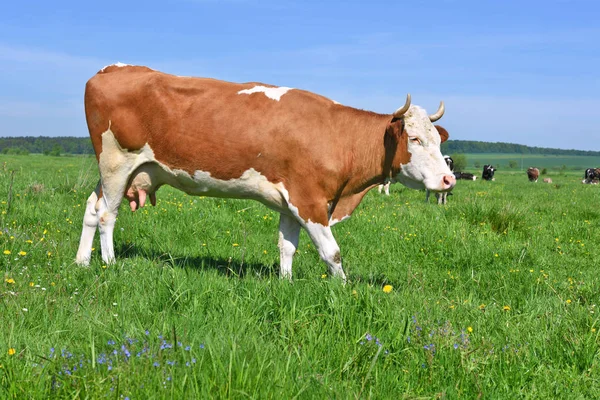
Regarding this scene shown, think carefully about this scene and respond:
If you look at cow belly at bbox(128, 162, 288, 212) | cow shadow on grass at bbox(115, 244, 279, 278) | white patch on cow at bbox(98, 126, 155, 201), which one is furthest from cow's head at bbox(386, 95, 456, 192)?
white patch on cow at bbox(98, 126, 155, 201)

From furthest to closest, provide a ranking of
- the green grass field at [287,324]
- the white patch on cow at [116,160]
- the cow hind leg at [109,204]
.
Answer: the cow hind leg at [109,204] < the white patch on cow at [116,160] < the green grass field at [287,324]

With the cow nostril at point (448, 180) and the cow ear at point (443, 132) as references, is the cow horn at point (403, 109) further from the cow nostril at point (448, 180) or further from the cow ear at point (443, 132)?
the cow nostril at point (448, 180)

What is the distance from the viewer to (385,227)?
9672mm

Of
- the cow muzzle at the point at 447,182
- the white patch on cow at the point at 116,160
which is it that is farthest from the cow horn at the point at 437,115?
the white patch on cow at the point at 116,160

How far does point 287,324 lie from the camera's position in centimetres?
410

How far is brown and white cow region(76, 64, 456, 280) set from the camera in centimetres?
610

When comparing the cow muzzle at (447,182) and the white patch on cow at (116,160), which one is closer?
the cow muzzle at (447,182)

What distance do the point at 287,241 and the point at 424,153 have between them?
176cm

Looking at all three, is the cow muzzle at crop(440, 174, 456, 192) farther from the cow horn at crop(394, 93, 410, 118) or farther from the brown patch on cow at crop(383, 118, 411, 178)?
the cow horn at crop(394, 93, 410, 118)

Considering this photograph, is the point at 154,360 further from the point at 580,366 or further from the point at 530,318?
the point at 530,318

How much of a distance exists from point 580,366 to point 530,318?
0.88m

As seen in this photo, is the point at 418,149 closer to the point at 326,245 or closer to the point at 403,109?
the point at 403,109

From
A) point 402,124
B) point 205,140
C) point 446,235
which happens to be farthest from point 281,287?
point 446,235

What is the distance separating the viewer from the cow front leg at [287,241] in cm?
658
